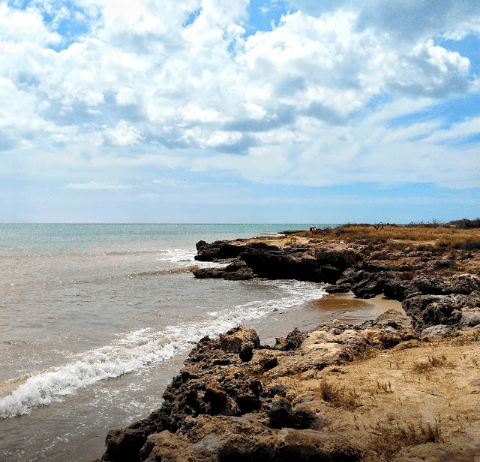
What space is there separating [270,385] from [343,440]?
2.23 meters

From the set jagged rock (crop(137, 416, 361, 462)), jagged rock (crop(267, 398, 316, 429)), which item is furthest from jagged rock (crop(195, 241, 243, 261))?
jagged rock (crop(137, 416, 361, 462))

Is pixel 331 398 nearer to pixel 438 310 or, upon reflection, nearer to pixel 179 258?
pixel 438 310

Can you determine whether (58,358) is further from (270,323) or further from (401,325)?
(401,325)

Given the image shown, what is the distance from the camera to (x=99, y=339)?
1382cm

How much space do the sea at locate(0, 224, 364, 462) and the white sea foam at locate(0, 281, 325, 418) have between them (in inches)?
1.1

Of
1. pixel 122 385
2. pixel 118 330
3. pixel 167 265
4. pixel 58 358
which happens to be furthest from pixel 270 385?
pixel 167 265

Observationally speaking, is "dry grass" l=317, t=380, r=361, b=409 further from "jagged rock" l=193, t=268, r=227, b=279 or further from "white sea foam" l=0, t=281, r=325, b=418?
"jagged rock" l=193, t=268, r=227, b=279

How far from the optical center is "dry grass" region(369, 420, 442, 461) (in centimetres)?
479

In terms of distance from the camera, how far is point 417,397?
6.18m

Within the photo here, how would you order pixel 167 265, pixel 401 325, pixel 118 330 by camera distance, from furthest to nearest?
pixel 167 265
pixel 118 330
pixel 401 325

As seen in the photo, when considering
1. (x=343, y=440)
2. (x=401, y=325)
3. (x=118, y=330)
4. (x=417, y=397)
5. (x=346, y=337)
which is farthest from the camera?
(x=118, y=330)

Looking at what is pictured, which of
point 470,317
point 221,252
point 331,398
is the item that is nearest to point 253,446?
point 331,398

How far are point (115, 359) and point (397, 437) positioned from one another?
8413 mm

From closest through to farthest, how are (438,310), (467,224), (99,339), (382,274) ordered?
(438,310)
(99,339)
(382,274)
(467,224)
